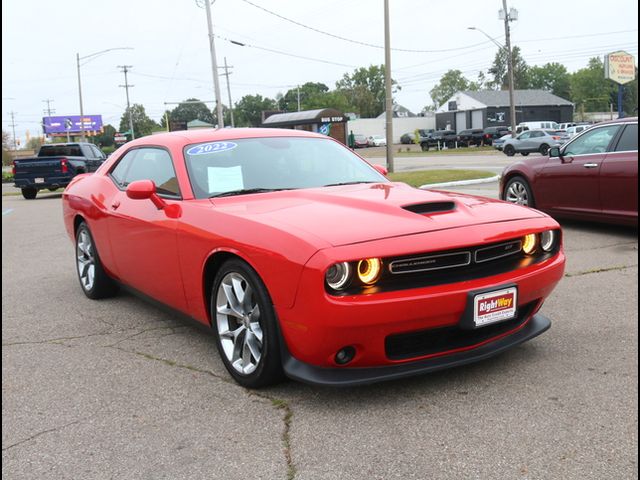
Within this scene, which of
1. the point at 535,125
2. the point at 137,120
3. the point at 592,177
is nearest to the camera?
the point at 592,177

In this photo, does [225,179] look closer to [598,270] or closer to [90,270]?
[90,270]

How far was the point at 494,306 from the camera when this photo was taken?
3.30 m

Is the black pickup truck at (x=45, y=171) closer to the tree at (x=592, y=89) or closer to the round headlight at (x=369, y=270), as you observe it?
the round headlight at (x=369, y=270)

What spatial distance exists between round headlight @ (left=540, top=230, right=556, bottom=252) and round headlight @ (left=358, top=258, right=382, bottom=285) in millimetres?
1208

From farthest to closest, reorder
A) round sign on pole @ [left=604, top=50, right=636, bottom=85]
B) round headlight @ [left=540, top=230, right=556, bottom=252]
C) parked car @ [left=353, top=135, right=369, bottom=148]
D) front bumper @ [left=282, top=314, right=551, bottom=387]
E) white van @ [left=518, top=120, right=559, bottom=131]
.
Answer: parked car @ [left=353, top=135, right=369, bottom=148] → white van @ [left=518, top=120, right=559, bottom=131] → round sign on pole @ [left=604, top=50, right=636, bottom=85] → round headlight @ [left=540, top=230, right=556, bottom=252] → front bumper @ [left=282, top=314, right=551, bottom=387]

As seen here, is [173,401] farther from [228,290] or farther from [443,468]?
[443,468]

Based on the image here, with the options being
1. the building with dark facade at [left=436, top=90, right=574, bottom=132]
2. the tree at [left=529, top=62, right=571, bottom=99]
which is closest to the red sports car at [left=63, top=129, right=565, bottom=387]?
the building with dark facade at [left=436, top=90, right=574, bottom=132]

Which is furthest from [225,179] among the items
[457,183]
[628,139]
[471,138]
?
[471,138]

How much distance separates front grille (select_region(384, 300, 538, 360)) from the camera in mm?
3232

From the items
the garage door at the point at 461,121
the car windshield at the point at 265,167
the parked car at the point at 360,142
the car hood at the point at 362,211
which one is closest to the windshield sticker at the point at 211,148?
the car windshield at the point at 265,167

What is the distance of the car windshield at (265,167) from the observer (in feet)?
14.1

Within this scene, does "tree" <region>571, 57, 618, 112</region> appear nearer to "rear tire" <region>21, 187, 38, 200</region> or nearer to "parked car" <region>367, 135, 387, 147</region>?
"parked car" <region>367, 135, 387, 147</region>

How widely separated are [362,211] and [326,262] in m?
0.65

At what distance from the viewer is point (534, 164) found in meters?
8.98
